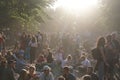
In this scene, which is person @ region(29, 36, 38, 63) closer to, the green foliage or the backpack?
the backpack

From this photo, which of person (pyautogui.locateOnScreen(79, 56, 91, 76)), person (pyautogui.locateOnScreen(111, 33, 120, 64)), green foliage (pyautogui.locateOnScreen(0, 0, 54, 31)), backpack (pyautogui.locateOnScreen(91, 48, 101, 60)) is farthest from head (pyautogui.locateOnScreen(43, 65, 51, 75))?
green foliage (pyautogui.locateOnScreen(0, 0, 54, 31))

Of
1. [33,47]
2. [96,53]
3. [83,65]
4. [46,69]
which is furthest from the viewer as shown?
[33,47]

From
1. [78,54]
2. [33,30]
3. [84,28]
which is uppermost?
[84,28]

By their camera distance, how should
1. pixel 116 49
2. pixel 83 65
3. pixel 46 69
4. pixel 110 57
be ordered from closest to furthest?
pixel 46 69 < pixel 110 57 < pixel 116 49 < pixel 83 65

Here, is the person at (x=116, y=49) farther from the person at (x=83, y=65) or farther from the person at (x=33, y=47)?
the person at (x=33, y=47)

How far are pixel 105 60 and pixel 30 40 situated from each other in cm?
1103

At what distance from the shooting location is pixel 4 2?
1558 inches

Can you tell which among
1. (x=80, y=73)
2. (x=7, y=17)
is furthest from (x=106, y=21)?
(x=80, y=73)

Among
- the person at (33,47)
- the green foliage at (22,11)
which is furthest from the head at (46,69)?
the green foliage at (22,11)

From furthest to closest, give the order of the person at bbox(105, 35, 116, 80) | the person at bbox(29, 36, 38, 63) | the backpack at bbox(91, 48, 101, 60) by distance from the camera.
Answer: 1. the person at bbox(29, 36, 38, 63)
2. the person at bbox(105, 35, 116, 80)
3. the backpack at bbox(91, 48, 101, 60)

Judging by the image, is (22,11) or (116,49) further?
(22,11)

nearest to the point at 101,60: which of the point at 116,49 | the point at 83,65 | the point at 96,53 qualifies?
the point at 96,53

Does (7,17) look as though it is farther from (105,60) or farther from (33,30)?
(105,60)

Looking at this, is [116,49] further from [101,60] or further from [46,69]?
[46,69]
